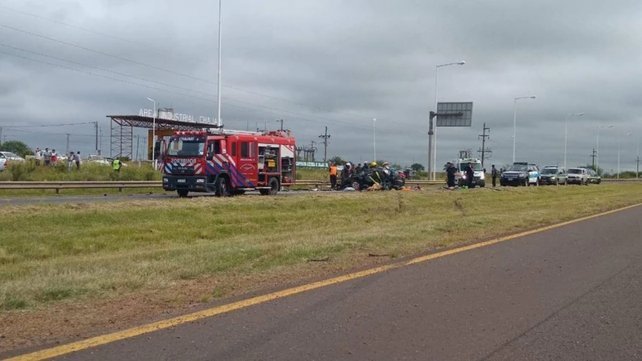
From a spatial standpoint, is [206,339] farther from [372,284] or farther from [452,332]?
[372,284]

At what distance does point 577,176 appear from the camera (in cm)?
6188

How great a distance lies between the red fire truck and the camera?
24.1m

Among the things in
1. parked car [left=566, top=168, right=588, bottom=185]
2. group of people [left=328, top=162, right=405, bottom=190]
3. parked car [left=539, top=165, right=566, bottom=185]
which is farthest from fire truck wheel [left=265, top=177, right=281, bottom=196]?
parked car [left=566, top=168, right=588, bottom=185]

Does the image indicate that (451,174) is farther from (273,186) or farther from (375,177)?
(273,186)

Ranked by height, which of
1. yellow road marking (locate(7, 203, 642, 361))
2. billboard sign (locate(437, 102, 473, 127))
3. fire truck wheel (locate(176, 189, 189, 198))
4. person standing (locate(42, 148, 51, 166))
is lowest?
yellow road marking (locate(7, 203, 642, 361))

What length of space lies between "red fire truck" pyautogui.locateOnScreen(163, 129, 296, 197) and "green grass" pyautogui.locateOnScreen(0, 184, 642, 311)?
3576 mm

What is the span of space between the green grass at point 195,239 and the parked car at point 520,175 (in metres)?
25.1

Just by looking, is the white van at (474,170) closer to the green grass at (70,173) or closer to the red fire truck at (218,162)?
the red fire truck at (218,162)

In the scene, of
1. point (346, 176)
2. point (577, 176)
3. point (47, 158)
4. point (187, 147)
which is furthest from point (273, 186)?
point (577, 176)

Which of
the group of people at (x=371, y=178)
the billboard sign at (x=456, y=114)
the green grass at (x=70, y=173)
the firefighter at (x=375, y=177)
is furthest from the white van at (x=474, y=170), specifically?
the green grass at (x=70, y=173)

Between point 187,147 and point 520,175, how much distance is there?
33.1m

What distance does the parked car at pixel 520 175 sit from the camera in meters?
50.1

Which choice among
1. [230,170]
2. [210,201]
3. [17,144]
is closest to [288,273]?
[210,201]

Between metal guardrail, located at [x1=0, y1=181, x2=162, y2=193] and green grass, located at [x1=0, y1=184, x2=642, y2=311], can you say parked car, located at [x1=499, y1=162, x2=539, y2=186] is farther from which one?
metal guardrail, located at [x1=0, y1=181, x2=162, y2=193]
